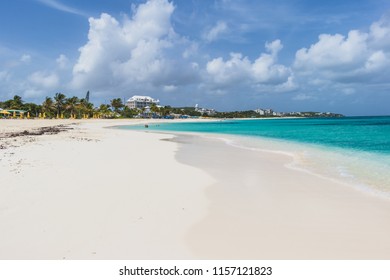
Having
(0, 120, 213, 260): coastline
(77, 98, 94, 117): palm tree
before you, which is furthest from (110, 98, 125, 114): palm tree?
(0, 120, 213, 260): coastline

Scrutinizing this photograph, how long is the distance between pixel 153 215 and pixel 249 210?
209 centimetres

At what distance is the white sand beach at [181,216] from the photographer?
454 centimetres

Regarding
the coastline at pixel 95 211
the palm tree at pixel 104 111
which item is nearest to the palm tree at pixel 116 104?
the palm tree at pixel 104 111

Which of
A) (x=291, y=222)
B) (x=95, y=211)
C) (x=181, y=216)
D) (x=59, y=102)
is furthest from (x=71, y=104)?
(x=291, y=222)

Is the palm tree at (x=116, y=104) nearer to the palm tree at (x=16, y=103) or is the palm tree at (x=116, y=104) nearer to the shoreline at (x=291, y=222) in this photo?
the palm tree at (x=16, y=103)

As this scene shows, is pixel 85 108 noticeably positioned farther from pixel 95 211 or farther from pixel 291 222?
pixel 291 222

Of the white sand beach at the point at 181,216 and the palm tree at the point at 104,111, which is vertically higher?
the palm tree at the point at 104,111

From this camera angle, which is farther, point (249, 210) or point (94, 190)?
point (94, 190)

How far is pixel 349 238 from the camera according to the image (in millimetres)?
5086

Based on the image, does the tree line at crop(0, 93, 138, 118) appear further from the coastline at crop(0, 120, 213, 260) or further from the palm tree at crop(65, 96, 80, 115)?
the coastline at crop(0, 120, 213, 260)

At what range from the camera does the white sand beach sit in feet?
14.9

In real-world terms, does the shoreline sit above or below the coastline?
below
